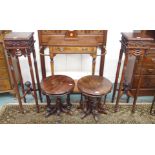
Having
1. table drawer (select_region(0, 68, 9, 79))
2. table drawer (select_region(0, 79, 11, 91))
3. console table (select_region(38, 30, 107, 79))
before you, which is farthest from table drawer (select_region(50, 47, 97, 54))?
table drawer (select_region(0, 79, 11, 91))

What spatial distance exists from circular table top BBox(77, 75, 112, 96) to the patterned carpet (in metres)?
0.52

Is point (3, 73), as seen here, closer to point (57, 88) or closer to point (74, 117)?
point (57, 88)

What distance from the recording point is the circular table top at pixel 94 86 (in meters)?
2.06

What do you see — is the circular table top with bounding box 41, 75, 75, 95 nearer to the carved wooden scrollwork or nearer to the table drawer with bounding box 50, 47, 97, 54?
the table drawer with bounding box 50, 47, 97, 54

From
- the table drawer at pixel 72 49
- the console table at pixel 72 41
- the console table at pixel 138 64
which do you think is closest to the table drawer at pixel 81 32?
the console table at pixel 72 41

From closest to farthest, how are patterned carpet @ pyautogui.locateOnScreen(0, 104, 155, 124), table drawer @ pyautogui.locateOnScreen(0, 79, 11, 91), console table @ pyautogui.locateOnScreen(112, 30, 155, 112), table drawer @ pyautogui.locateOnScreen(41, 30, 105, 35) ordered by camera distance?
console table @ pyautogui.locateOnScreen(112, 30, 155, 112) → patterned carpet @ pyautogui.locateOnScreen(0, 104, 155, 124) → table drawer @ pyautogui.locateOnScreen(41, 30, 105, 35) → table drawer @ pyautogui.locateOnScreen(0, 79, 11, 91)

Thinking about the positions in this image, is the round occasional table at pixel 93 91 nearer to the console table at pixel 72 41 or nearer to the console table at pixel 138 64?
the console table at pixel 138 64

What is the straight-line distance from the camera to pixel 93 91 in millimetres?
2061

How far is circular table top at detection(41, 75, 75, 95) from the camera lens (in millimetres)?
2082

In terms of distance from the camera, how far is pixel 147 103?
2732 millimetres

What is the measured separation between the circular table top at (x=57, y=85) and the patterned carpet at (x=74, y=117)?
510mm

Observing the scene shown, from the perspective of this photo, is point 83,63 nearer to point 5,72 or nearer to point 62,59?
point 62,59

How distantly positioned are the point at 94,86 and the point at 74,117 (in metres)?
0.60

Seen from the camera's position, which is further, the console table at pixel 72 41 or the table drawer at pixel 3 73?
the table drawer at pixel 3 73
